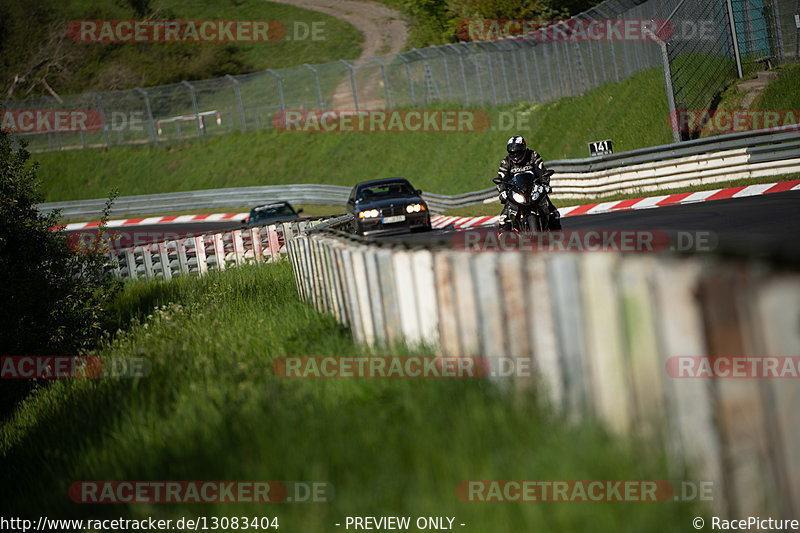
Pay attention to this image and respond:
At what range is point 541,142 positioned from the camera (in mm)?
36438

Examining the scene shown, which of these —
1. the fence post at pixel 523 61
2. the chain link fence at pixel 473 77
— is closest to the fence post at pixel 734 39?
the chain link fence at pixel 473 77

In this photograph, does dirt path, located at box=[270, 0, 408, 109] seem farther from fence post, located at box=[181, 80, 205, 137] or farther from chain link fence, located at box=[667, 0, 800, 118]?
chain link fence, located at box=[667, 0, 800, 118]

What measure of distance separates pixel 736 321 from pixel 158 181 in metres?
56.1

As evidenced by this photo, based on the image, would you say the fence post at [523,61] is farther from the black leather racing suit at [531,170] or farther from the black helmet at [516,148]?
the black helmet at [516,148]

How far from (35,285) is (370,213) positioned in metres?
11.8

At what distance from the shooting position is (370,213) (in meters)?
22.7

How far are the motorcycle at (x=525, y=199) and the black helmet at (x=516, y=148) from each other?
35cm

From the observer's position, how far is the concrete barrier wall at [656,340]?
9.88 feet

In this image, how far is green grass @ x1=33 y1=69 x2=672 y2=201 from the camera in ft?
101

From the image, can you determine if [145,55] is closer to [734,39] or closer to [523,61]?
[523,61]

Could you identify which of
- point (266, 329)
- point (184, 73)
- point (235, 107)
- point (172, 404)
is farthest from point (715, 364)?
point (184, 73)

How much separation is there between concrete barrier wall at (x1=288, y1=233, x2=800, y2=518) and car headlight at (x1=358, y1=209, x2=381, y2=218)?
17235mm

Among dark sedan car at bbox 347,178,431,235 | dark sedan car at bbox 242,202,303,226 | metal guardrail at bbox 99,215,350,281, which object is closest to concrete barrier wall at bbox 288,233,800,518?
metal guardrail at bbox 99,215,350,281

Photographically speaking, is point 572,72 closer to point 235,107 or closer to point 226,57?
point 235,107
